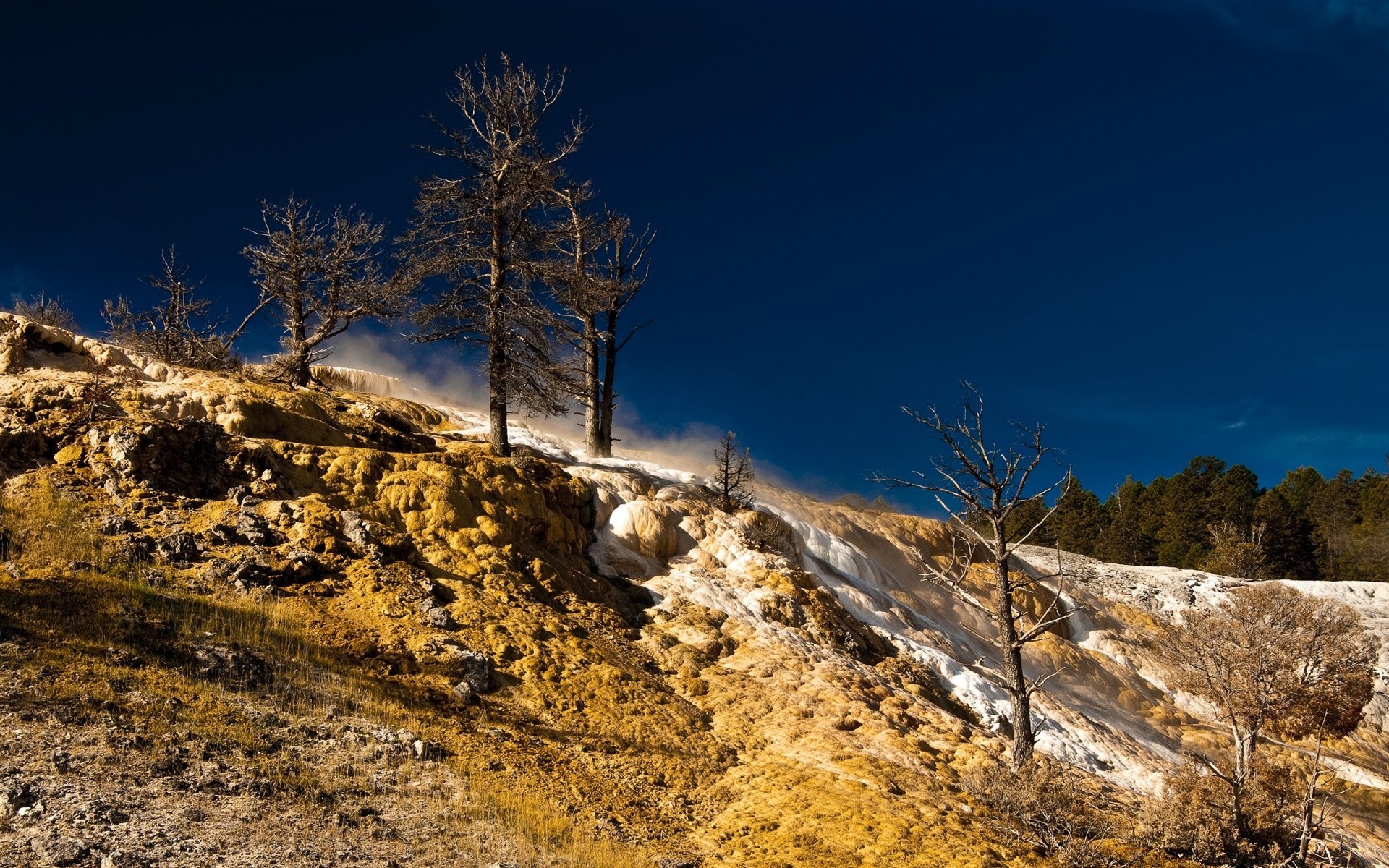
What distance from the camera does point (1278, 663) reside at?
68.1 ft

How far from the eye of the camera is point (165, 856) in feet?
19.4

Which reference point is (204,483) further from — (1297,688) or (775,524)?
(1297,688)

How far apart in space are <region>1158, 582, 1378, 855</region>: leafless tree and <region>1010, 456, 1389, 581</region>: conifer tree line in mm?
25788

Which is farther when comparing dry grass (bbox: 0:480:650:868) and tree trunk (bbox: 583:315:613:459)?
tree trunk (bbox: 583:315:613:459)

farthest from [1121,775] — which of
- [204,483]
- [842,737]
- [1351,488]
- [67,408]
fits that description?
[1351,488]

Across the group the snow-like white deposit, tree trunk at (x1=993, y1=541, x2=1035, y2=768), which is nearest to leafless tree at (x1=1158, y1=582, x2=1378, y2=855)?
the snow-like white deposit

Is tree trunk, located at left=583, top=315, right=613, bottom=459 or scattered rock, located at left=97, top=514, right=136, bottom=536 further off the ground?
tree trunk, located at left=583, top=315, right=613, bottom=459

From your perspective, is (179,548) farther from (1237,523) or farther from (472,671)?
(1237,523)

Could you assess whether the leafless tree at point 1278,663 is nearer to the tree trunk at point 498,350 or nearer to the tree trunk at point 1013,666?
the tree trunk at point 1013,666

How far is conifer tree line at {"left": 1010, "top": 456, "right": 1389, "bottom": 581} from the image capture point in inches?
2169

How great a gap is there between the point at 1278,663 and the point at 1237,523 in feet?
148

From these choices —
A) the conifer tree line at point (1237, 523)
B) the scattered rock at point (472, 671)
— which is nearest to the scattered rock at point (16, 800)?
the scattered rock at point (472, 671)

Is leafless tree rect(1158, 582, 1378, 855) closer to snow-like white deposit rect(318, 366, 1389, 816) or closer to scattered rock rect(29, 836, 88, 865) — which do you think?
snow-like white deposit rect(318, 366, 1389, 816)

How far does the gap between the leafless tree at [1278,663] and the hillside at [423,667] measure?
2442 millimetres
